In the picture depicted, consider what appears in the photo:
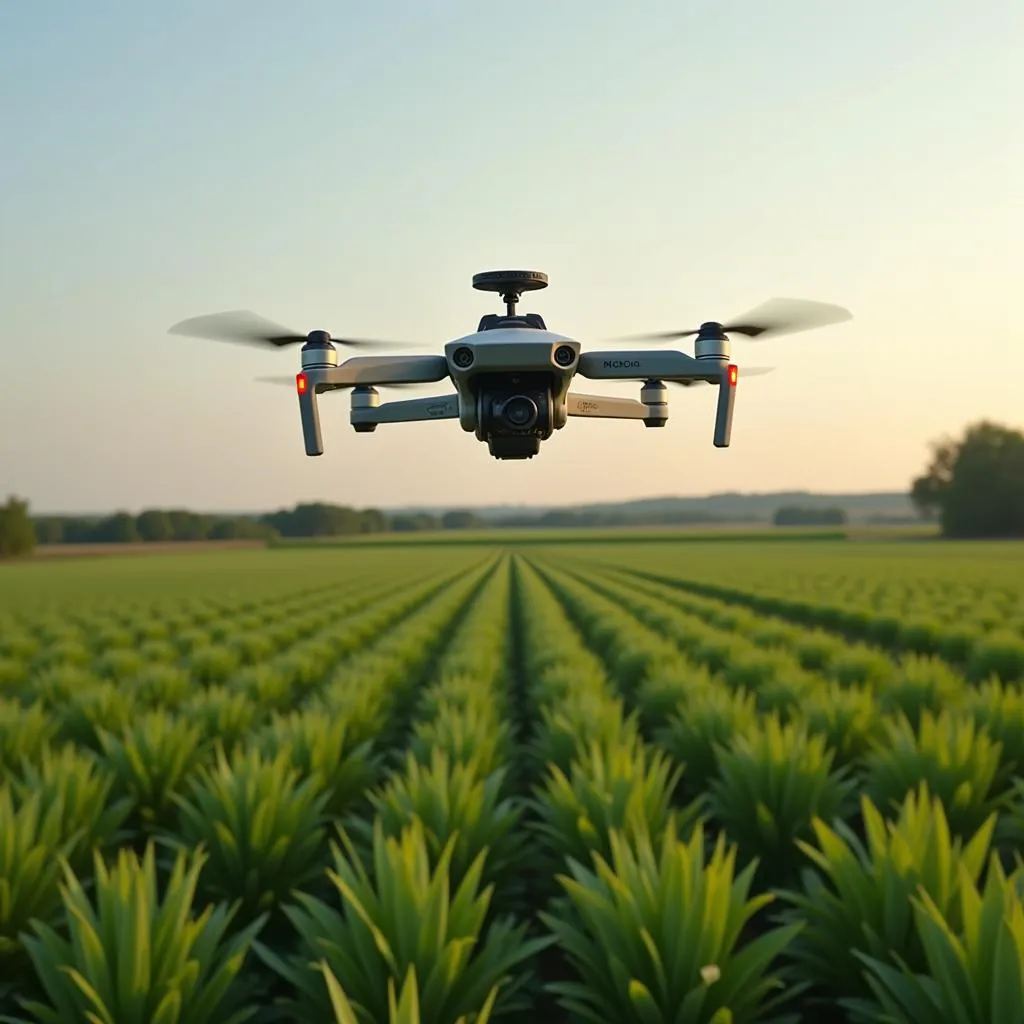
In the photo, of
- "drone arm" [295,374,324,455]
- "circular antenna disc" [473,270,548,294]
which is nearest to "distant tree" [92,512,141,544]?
"drone arm" [295,374,324,455]

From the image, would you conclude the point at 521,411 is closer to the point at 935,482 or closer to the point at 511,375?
the point at 511,375

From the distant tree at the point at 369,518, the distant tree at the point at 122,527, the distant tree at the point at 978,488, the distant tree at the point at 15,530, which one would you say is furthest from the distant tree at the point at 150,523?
the distant tree at the point at 978,488

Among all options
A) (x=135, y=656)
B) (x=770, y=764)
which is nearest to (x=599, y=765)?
(x=770, y=764)

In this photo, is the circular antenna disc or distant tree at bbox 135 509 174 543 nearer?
the circular antenna disc

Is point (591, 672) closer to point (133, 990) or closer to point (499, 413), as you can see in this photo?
point (133, 990)

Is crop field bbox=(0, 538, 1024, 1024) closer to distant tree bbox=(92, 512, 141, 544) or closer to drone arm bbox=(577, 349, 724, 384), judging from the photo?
distant tree bbox=(92, 512, 141, 544)

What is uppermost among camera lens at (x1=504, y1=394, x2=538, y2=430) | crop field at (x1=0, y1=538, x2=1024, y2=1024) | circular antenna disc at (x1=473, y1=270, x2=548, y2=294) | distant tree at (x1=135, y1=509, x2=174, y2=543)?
circular antenna disc at (x1=473, y1=270, x2=548, y2=294)
